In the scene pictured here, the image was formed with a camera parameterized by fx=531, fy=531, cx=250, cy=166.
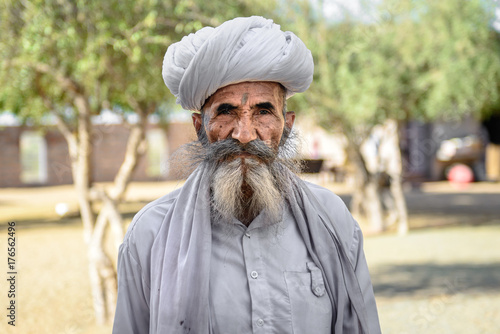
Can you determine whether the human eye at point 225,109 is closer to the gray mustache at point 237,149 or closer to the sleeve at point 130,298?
the gray mustache at point 237,149

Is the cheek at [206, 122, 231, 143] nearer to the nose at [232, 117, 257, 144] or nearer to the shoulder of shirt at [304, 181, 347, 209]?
the nose at [232, 117, 257, 144]

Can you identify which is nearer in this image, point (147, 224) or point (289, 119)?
point (147, 224)

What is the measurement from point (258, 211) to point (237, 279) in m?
0.26

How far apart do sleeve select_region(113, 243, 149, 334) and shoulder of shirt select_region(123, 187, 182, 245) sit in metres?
0.04

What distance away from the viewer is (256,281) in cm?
170

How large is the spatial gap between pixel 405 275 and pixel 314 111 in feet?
13.3

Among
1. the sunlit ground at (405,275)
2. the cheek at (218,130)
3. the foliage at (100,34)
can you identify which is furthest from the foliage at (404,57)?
the cheek at (218,130)

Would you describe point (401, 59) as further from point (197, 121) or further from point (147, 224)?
point (147, 224)

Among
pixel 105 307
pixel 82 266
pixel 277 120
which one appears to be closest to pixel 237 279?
pixel 277 120

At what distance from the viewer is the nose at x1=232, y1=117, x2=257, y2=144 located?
179 centimetres

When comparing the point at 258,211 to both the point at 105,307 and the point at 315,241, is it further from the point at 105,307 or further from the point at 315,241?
the point at 105,307

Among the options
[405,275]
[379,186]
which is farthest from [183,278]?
[379,186]

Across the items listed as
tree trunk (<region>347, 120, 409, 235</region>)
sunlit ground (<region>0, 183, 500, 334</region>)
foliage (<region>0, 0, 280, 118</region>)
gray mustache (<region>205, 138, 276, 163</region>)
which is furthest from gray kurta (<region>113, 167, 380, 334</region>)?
tree trunk (<region>347, 120, 409, 235</region>)

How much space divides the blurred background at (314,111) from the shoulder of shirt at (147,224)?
31 centimetres
